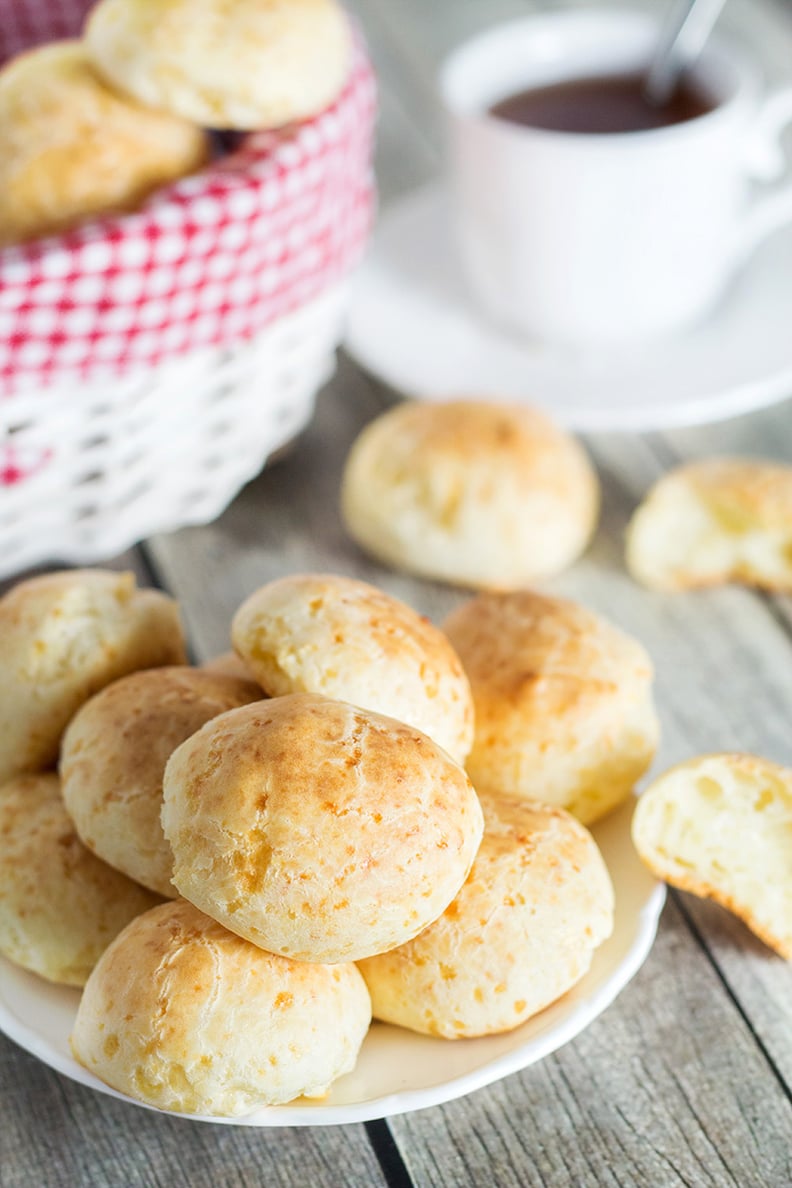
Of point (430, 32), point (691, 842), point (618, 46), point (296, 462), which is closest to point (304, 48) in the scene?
point (296, 462)

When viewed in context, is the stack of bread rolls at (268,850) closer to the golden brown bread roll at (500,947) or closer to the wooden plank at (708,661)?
the golden brown bread roll at (500,947)

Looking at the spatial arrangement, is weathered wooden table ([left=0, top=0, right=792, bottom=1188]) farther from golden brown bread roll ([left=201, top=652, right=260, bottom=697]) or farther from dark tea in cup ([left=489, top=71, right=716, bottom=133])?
dark tea in cup ([left=489, top=71, right=716, bottom=133])

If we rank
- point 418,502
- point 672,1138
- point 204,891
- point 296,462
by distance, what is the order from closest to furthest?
point 204,891
point 672,1138
point 418,502
point 296,462

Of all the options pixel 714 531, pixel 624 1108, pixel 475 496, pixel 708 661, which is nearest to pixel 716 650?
pixel 708 661

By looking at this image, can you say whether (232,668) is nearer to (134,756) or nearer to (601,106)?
(134,756)

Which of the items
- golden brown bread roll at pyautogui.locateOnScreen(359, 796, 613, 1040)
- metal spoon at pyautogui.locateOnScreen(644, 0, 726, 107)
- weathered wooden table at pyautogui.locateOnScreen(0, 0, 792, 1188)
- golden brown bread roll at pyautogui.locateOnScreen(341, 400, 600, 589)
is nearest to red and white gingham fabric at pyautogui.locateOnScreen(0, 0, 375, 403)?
golden brown bread roll at pyautogui.locateOnScreen(341, 400, 600, 589)

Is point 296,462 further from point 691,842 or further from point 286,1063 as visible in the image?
point 286,1063

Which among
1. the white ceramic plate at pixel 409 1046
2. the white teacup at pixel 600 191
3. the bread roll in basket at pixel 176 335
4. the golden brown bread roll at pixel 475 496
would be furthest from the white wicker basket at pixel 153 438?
Answer: the white ceramic plate at pixel 409 1046
